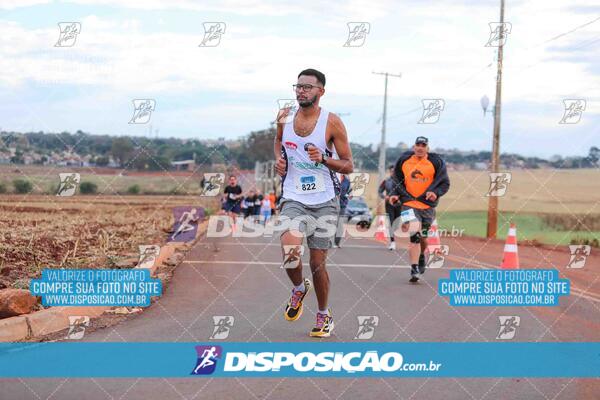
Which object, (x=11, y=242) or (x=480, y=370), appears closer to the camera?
(x=480, y=370)

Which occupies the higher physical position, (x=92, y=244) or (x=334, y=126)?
(x=334, y=126)

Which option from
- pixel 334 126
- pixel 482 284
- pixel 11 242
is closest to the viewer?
pixel 334 126

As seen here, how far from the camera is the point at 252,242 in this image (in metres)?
23.4

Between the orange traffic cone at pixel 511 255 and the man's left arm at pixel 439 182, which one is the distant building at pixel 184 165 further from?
the man's left arm at pixel 439 182

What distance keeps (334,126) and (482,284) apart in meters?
4.84

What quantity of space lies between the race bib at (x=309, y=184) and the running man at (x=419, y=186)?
5096 mm

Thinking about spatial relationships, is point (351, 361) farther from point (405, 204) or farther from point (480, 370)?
point (405, 204)

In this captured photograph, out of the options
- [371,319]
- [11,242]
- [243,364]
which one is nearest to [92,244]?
[11,242]

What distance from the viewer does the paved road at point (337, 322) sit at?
21.0ft

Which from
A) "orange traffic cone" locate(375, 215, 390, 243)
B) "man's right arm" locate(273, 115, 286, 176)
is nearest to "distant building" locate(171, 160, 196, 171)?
"orange traffic cone" locate(375, 215, 390, 243)

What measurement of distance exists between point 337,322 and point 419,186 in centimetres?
440

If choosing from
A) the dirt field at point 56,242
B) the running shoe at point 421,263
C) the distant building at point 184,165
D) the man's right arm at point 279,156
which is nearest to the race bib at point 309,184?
the man's right arm at point 279,156

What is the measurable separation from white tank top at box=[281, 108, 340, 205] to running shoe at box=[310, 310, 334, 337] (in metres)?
1.05

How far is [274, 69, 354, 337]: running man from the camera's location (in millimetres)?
8266
